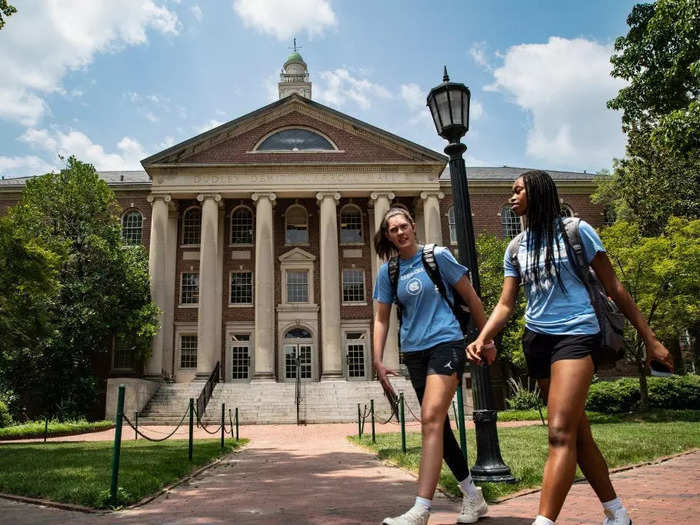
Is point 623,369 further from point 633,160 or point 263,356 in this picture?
point 263,356

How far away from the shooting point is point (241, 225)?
112ft

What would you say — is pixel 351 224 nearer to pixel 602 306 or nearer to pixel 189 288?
pixel 189 288

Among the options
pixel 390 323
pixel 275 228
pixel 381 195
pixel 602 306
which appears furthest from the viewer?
pixel 275 228

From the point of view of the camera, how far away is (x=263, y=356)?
28453 millimetres

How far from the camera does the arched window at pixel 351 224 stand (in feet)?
112

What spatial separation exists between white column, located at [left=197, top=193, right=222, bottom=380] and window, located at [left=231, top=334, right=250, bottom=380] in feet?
2.90

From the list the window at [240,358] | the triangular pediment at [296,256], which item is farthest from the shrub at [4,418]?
the triangular pediment at [296,256]

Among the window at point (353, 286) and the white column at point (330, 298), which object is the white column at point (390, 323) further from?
the white column at point (330, 298)

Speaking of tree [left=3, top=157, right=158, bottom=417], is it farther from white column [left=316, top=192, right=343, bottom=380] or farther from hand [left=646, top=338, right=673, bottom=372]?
hand [left=646, top=338, right=673, bottom=372]

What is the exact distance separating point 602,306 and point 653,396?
1996cm

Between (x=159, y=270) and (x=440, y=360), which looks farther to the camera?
(x=159, y=270)

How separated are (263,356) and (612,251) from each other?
55.9ft

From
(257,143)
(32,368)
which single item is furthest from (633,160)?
(32,368)

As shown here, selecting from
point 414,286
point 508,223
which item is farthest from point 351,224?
point 414,286
